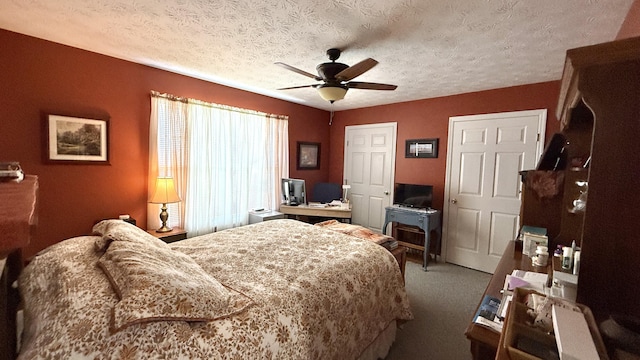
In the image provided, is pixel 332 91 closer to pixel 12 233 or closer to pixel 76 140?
pixel 12 233

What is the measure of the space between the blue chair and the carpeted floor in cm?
171

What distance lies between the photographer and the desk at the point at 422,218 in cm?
368

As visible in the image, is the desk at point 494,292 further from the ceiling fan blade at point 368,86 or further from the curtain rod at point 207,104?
the curtain rod at point 207,104

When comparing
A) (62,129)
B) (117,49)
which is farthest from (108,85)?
(62,129)

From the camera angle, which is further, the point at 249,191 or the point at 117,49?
the point at 249,191

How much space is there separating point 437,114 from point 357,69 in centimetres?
240

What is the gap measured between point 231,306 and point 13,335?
0.88m

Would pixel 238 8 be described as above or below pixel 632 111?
above

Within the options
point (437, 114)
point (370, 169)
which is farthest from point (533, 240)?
point (370, 169)

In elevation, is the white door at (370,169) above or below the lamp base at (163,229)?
above

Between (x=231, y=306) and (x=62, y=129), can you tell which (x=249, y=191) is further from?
(x=231, y=306)

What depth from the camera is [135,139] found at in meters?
2.95

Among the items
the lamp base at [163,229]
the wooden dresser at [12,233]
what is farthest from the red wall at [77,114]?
the wooden dresser at [12,233]

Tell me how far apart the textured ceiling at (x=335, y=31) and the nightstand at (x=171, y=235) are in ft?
6.05
